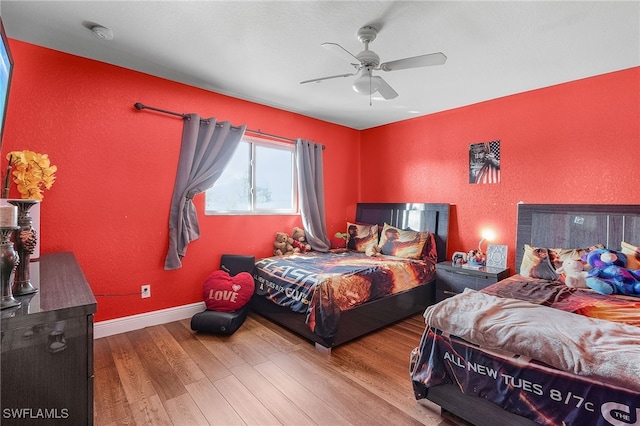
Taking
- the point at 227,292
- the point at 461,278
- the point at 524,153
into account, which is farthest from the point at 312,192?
the point at 524,153

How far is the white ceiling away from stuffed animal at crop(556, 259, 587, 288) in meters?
1.71

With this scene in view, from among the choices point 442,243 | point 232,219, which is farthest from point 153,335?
point 442,243

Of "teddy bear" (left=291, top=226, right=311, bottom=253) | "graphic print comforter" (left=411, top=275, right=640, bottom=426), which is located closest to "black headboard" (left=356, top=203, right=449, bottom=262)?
"teddy bear" (left=291, top=226, right=311, bottom=253)

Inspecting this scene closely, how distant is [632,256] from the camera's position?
2328 millimetres

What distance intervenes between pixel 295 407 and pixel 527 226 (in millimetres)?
2882

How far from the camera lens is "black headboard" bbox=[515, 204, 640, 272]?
254 centimetres

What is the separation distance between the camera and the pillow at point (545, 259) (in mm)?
2605

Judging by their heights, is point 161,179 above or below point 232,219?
above

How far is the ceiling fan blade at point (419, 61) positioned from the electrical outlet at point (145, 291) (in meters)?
2.84

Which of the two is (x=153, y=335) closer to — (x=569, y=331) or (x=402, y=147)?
(x=569, y=331)

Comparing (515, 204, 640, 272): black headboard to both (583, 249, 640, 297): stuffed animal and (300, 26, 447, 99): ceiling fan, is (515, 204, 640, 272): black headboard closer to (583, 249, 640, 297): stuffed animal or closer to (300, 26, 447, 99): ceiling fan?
(583, 249, 640, 297): stuffed animal

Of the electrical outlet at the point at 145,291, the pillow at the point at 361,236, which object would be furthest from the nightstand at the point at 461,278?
the electrical outlet at the point at 145,291

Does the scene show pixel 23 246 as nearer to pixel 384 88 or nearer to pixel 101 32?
pixel 101 32

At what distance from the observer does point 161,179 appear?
9.58 feet
